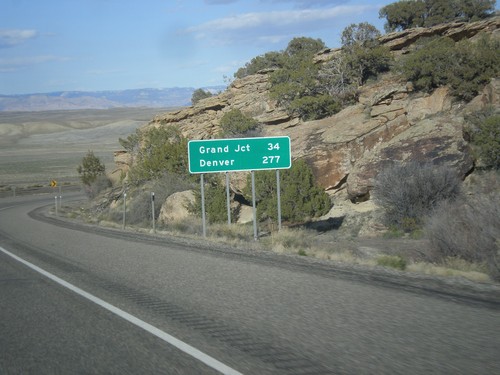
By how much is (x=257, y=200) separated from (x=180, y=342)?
74.2 ft

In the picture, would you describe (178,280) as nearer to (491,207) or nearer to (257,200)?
(491,207)

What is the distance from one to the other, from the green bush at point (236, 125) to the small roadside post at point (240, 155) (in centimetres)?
1542

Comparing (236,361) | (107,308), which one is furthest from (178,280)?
(236,361)

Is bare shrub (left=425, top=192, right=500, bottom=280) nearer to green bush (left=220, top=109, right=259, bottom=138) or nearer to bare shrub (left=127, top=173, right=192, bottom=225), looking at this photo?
bare shrub (left=127, top=173, right=192, bottom=225)

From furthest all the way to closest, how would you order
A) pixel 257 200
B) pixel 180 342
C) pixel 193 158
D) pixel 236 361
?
pixel 257 200 → pixel 193 158 → pixel 180 342 → pixel 236 361

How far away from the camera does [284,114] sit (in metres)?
37.9

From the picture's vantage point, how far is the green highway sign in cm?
2088

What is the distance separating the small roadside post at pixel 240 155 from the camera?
68.5ft

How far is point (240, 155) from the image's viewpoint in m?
21.1

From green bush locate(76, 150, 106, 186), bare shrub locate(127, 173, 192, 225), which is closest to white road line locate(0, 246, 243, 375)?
bare shrub locate(127, 173, 192, 225)

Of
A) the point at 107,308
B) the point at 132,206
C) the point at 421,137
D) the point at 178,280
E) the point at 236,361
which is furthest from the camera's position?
the point at 132,206

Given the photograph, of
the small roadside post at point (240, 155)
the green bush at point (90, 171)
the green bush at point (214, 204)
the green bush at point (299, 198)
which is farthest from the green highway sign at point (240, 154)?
the green bush at point (90, 171)

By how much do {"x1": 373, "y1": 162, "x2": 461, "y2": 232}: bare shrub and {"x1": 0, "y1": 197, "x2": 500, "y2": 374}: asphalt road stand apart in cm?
1116

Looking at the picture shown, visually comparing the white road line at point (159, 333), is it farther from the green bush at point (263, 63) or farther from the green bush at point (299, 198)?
the green bush at point (263, 63)
